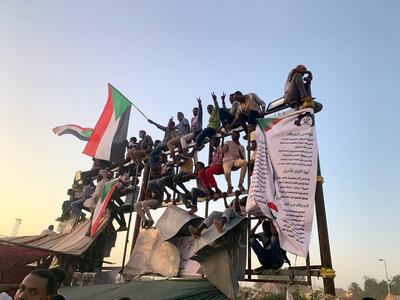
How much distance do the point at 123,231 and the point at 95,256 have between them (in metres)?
1.16

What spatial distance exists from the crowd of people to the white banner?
0.50 m

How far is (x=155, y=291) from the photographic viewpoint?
18.2ft

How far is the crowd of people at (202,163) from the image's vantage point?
5.93 metres

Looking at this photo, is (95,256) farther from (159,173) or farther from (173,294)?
(173,294)

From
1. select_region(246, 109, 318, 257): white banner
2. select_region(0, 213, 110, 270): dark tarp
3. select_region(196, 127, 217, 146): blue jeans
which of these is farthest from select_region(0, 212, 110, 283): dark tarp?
select_region(246, 109, 318, 257): white banner

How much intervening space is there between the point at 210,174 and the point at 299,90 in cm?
262

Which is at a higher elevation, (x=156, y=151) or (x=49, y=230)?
(x=156, y=151)

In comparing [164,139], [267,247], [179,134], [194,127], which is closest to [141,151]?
[164,139]

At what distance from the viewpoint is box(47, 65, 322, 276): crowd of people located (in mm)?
5930

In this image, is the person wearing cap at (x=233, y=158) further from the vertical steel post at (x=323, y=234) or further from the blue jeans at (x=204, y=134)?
the vertical steel post at (x=323, y=234)

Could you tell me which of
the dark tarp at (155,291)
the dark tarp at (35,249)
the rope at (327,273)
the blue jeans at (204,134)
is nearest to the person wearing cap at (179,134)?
the blue jeans at (204,134)

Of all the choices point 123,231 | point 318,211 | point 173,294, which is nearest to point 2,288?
point 173,294

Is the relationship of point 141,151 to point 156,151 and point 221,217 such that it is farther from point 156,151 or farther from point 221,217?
point 221,217

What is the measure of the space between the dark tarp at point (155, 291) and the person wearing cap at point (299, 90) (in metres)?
3.73
